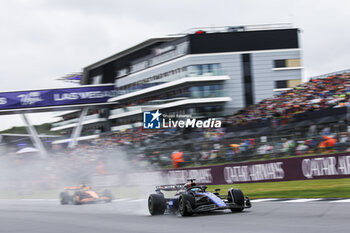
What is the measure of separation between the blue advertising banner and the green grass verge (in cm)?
3200

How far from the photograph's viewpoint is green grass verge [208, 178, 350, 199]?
41.4 feet

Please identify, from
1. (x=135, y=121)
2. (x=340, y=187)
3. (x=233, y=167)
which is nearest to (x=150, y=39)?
(x=135, y=121)

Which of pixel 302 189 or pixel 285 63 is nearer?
pixel 302 189

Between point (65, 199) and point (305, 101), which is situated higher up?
point (305, 101)

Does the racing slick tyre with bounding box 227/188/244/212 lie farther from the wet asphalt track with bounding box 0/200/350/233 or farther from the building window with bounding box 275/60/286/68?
the building window with bounding box 275/60/286/68

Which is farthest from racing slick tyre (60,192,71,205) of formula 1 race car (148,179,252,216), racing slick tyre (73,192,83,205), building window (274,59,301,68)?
building window (274,59,301,68)

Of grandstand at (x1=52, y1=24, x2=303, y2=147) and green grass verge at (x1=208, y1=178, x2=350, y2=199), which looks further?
grandstand at (x1=52, y1=24, x2=303, y2=147)

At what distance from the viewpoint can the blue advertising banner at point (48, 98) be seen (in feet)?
147

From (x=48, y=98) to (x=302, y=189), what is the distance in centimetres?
3576

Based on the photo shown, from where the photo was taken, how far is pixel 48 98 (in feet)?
149

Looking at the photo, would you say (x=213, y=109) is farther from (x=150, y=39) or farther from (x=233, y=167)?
(x=233, y=167)

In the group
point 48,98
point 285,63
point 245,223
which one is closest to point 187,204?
point 245,223

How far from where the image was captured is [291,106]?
2161cm

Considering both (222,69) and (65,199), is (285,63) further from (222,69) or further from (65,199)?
(65,199)
